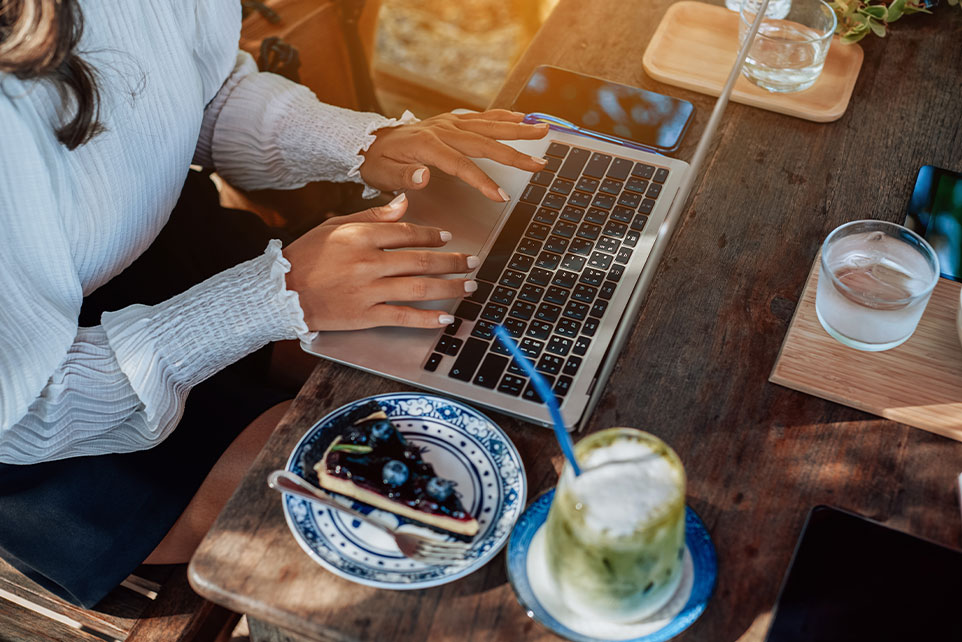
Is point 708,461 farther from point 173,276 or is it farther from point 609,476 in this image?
point 173,276

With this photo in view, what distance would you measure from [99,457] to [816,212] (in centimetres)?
84

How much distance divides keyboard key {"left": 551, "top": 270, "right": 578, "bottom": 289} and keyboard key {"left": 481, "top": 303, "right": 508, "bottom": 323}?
7 cm

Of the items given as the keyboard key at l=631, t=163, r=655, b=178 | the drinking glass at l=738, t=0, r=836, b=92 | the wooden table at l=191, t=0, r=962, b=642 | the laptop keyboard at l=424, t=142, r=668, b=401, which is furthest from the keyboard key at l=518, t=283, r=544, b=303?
the drinking glass at l=738, t=0, r=836, b=92

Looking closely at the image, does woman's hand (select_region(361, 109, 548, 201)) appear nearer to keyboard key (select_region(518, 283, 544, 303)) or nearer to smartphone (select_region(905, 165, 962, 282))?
keyboard key (select_region(518, 283, 544, 303))

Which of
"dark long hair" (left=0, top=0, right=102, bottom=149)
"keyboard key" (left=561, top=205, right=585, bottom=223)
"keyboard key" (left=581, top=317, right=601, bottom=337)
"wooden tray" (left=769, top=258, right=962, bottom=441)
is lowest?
"wooden tray" (left=769, top=258, right=962, bottom=441)

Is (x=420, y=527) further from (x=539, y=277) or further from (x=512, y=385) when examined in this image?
(x=539, y=277)

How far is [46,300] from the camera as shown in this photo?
85 centimetres

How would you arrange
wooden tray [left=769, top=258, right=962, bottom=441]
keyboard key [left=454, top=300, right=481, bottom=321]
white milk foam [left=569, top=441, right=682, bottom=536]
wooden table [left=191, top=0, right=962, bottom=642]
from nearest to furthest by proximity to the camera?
white milk foam [left=569, top=441, right=682, bottom=536]
wooden table [left=191, top=0, right=962, bottom=642]
wooden tray [left=769, top=258, right=962, bottom=441]
keyboard key [left=454, top=300, right=481, bottom=321]

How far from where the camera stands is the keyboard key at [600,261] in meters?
0.90

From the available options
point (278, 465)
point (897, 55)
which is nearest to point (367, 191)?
point (278, 465)

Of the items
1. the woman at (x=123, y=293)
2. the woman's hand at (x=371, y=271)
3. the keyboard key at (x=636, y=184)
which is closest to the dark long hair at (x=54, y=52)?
the woman at (x=123, y=293)

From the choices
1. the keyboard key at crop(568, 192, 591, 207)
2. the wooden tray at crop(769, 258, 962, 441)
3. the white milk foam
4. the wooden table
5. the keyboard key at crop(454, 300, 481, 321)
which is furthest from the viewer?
the keyboard key at crop(568, 192, 591, 207)

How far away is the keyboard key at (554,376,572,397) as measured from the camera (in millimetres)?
776

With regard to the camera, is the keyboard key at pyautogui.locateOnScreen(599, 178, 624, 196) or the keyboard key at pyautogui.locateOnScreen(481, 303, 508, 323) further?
the keyboard key at pyautogui.locateOnScreen(599, 178, 624, 196)
